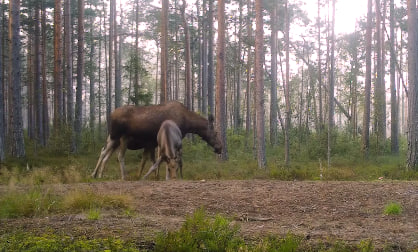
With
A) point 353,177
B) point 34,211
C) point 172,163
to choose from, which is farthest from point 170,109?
point 34,211

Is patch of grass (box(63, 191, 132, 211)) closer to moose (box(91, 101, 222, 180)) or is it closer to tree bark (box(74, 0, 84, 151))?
moose (box(91, 101, 222, 180))

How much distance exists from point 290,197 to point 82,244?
5.16 meters

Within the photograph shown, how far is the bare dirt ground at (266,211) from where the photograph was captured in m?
6.10

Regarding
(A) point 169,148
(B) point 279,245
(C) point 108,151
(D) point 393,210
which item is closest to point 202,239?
(B) point 279,245

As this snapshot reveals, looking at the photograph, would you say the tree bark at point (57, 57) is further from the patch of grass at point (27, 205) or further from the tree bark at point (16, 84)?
the patch of grass at point (27, 205)

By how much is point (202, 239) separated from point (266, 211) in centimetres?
301

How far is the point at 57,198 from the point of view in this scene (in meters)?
8.62

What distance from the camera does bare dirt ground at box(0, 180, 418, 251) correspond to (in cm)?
610

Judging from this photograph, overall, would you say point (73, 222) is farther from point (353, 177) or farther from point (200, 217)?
point (353, 177)

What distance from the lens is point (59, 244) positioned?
16.4 feet

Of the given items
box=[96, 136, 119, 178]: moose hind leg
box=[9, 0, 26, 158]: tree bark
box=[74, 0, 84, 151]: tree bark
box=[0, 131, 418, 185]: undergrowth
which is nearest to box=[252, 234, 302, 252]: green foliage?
box=[0, 131, 418, 185]: undergrowth

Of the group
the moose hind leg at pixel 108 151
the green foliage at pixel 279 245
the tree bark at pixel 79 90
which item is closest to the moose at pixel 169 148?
the moose hind leg at pixel 108 151

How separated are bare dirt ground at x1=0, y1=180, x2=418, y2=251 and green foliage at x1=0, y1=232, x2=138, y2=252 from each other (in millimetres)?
442

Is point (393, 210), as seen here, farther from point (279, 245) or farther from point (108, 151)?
point (108, 151)
